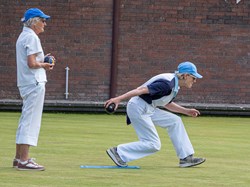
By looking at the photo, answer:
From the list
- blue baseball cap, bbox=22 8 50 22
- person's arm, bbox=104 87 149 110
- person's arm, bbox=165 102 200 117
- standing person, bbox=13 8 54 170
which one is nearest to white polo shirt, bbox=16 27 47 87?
standing person, bbox=13 8 54 170

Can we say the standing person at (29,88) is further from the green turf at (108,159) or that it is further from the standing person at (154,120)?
the standing person at (154,120)

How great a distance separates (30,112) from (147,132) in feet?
4.95

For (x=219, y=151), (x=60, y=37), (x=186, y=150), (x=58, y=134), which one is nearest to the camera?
(x=186, y=150)

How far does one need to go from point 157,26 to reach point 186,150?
11907 mm

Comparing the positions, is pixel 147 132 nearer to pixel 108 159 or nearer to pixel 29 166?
pixel 108 159

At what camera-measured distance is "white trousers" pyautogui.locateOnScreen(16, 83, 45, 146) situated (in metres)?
10.3

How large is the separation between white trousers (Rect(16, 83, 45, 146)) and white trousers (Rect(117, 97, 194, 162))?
47.7 inches

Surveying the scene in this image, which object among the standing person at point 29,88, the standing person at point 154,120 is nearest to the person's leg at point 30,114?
the standing person at point 29,88

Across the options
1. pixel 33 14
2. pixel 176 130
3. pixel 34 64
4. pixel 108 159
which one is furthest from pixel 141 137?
pixel 33 14

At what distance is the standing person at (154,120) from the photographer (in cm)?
1104

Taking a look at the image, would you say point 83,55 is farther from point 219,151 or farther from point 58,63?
point 219,151

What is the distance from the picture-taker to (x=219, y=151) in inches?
536

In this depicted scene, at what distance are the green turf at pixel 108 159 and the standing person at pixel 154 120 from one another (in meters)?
0.21

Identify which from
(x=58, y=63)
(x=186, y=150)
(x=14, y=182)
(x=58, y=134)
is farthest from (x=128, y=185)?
(x=58, y=63)
